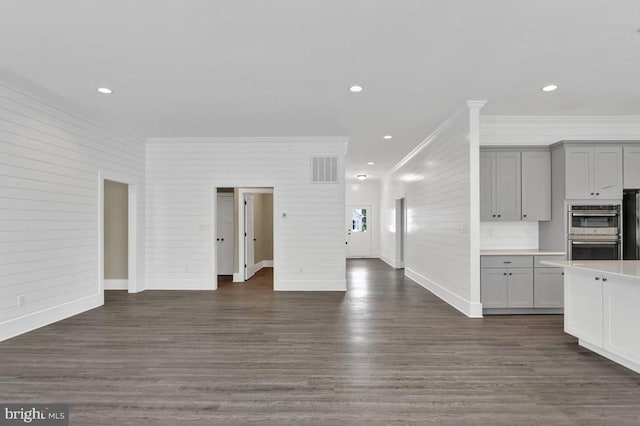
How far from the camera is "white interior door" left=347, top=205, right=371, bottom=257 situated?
42.7 feet

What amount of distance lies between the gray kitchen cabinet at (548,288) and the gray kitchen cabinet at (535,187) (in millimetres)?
826

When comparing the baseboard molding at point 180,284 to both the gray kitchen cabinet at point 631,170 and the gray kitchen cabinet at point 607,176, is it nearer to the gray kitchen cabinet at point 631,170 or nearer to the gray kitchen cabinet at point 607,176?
the gray kitchen cabinet at point 607,176

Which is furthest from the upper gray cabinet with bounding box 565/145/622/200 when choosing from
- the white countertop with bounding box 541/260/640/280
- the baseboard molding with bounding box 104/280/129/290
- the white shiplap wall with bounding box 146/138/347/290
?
the baseboard molding with bounding box 104/280/129/290

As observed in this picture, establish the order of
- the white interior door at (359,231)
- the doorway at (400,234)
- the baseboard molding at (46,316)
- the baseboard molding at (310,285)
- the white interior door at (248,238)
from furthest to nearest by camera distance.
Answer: the white interior door at (359,231)
the doorway at (400,234)
the white interior door at (248,238)
the baseboard molding at (310,285)
the baseboard molding at (46,316)

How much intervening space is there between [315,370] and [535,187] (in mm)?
4291

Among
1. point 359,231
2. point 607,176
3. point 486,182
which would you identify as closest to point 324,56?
point 486,182

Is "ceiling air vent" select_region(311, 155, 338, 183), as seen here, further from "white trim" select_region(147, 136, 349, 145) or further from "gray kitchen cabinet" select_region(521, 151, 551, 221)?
"gray kitchen cabinet" select_region(521, 151, 551, 221)

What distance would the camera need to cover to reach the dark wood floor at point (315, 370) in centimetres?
237

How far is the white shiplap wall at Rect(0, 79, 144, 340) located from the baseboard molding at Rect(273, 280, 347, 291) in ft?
9.79

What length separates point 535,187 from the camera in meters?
5.14

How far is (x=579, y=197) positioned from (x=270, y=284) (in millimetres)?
5610

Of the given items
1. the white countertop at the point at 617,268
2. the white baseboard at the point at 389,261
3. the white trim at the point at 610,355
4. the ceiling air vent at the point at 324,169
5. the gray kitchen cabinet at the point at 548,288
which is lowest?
the white baseboard at the point at 389,261

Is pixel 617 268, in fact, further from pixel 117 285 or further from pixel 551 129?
pixel 117 285
